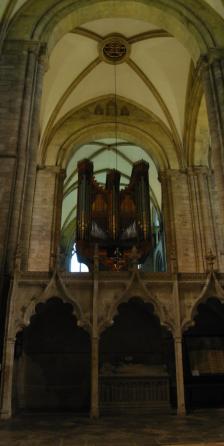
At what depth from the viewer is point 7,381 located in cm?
509

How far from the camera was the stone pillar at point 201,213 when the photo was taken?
11.8 metres

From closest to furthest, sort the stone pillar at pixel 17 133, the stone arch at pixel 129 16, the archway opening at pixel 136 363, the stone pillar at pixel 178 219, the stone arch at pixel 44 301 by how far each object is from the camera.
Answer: the stone arch at pixel 44 301 → the archway opening at pixel 136 363 → the stone pillar at pixel 17 133 → the stone arch at pixel 129 16 → the stone pillar at pixel 178 219

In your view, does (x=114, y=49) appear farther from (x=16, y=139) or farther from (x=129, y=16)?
(x=16, y=139)

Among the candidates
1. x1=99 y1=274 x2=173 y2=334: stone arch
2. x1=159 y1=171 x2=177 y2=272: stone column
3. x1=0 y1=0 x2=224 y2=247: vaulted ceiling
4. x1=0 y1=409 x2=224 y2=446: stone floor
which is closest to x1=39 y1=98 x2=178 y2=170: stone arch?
x1=0 y1=0 x2=224 y2=247: vaulted ceiling

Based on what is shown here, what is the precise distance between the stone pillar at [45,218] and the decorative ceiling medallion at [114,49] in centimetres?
440

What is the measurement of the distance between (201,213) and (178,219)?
82 centimetres

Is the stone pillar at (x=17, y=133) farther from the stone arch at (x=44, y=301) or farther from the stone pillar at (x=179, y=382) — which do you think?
the stone pillar at (x=179, y=382)

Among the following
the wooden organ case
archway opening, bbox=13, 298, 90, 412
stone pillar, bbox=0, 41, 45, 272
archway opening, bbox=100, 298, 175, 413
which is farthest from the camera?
the wooden organ case

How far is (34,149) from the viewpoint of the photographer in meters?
7.56

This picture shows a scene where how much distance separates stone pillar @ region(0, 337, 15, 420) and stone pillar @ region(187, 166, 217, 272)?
302 inches

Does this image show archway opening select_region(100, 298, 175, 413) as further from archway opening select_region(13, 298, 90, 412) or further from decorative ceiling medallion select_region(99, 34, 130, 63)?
decorative ceiling medallion select_region(99, 34, 130, 63)

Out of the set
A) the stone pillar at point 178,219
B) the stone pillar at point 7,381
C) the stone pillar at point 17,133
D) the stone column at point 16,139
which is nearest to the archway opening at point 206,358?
the stone pillar at point 7,381

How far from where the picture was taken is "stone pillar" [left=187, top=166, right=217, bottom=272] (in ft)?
38.9

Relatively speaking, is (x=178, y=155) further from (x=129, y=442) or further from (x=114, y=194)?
(x=129, y=442)
